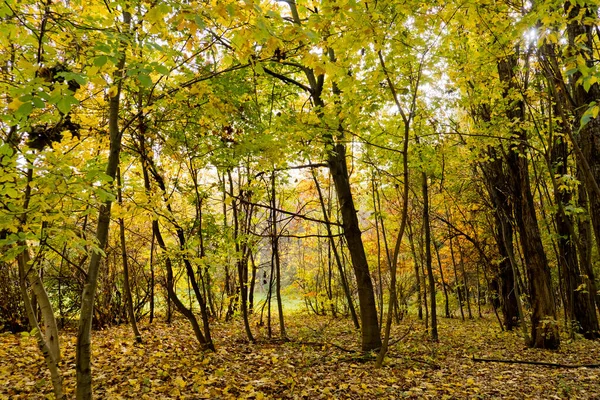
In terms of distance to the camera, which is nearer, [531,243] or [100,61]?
[100,61]

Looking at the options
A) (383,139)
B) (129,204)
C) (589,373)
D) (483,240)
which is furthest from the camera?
(483,240)

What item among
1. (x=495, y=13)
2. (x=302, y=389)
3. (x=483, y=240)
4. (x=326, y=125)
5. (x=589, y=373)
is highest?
(x=495, y=13)

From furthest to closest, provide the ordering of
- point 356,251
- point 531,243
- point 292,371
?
point 531,243, point 356,251, point 292,371

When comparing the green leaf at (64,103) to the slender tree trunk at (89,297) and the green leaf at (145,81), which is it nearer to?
the green leaf at (145,81)

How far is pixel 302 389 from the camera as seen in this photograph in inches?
181

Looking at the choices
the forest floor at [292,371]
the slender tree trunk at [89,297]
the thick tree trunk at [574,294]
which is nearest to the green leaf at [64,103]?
the slender tree trunk at [89,297]

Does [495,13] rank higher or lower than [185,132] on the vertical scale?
higher

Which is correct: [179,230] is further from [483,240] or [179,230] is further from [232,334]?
[483,240]

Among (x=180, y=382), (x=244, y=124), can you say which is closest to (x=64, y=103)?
(x=180, y=382)

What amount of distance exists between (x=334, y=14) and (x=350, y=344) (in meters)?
6.56

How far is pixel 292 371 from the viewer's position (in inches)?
216

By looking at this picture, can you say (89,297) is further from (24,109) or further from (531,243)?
(531,243)

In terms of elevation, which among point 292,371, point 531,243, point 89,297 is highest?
point 531,243

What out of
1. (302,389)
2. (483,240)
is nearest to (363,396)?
(302,389)
